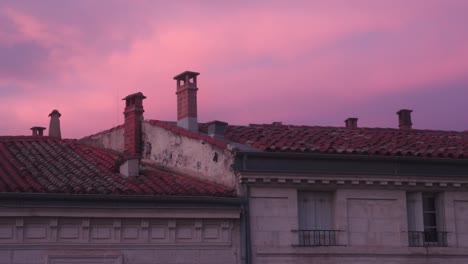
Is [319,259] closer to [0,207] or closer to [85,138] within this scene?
[0,207]

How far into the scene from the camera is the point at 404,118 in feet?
94.5

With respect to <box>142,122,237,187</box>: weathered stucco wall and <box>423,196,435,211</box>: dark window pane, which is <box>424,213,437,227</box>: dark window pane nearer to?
<box>423,196,435,211</box>: dark window pane

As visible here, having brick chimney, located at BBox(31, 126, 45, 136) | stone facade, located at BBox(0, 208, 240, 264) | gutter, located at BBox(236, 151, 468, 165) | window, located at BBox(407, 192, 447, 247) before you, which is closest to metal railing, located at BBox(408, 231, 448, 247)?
window, located at BBox(407, 192, 447, 247)

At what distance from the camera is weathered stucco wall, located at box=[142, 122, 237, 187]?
19.0 metres

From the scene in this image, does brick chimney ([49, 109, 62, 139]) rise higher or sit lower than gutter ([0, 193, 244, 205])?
higher

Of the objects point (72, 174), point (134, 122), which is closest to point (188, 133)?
point (134, 122)

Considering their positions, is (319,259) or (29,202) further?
(319,259)

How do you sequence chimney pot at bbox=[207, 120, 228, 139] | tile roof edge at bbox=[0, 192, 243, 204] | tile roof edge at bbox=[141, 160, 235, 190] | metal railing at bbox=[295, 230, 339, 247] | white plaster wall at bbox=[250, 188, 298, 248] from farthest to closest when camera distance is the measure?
1. chimney pot at bbox=[207, 120, 228, 139]
2. tile roof edge at bbox=[141, 160, 235, 190]
3. metal railing at bbox=[295, 230, 339, 247]
4. white plaster wall at bbox=[250, 188, 298, 248]
5. tile roof edge at bbox=[0, 192, 243, 204]

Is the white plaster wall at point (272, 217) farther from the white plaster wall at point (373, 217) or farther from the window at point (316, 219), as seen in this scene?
the white plaster wall at point (373, 217)

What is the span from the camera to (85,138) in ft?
84.3

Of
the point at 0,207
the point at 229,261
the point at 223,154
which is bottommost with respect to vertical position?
the point at 229,261

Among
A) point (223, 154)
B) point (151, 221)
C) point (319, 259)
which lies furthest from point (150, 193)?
point (319, 259)

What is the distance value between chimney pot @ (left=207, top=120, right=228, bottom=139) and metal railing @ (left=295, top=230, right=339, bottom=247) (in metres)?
3.25

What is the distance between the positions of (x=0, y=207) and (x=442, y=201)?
10624 mm
